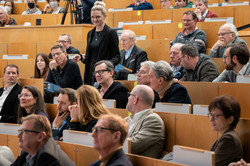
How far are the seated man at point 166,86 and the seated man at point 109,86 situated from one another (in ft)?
1.83

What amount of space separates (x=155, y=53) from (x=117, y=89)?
1350 mm

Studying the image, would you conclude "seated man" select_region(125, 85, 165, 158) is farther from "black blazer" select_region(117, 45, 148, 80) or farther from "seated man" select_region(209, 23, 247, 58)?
"seated man" select_region(209, 23, 247, 58)

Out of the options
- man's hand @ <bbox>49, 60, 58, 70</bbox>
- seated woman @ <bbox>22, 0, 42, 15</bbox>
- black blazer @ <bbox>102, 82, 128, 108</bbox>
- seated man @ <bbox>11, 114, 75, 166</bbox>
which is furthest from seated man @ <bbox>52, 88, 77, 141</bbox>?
seated woman @ <bbox>22, 0, 42, 15</bbox>

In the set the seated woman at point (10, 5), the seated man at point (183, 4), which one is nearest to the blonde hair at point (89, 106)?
the seated man at point (183, 4)

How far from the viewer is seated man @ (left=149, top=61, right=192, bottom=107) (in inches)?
123

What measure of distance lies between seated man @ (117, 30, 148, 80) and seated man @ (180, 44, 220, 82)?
2.72ft

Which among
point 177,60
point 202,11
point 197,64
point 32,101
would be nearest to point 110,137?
point 32,101

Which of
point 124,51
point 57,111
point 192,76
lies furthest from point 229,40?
point 57,111

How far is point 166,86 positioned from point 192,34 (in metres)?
1.75

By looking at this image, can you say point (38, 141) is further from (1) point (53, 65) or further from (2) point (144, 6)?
(2) point (144, 6)

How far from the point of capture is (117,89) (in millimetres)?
3689

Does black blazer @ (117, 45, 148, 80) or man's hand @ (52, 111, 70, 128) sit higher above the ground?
black blazer @ (117, 45, 148, 80)

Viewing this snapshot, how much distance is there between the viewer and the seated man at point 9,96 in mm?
4050

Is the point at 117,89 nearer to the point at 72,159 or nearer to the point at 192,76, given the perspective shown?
the point at 192,76
